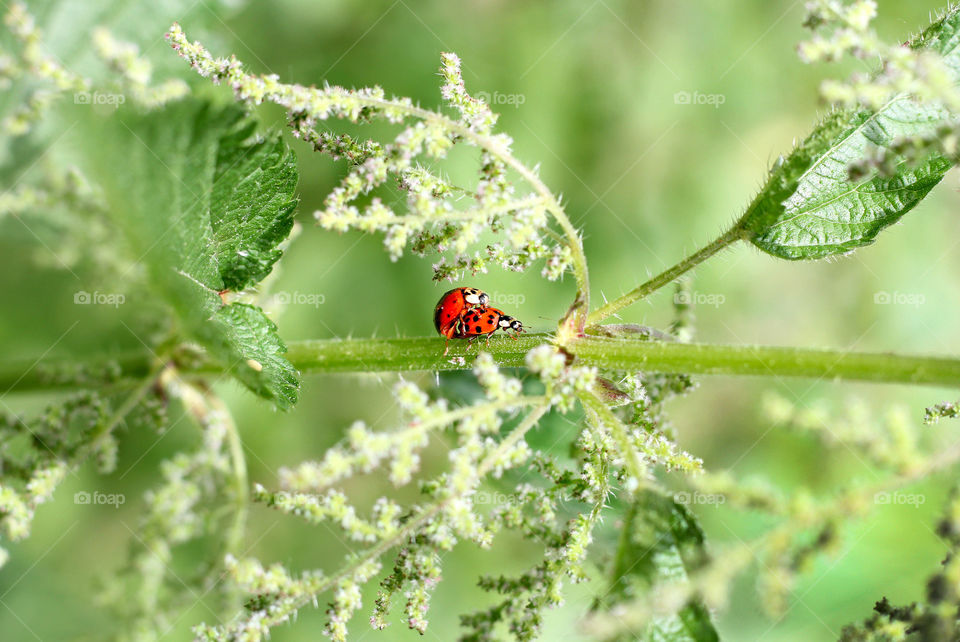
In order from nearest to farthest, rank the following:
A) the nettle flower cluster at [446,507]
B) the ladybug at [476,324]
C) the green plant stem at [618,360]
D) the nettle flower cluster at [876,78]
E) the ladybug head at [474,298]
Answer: the nettle flower cluster at [876,78] → the nettle flower cluster at [446,507] → the green plant stem at [618,360] → the ladybug at [476,324] → the ladybug head at [474,298]

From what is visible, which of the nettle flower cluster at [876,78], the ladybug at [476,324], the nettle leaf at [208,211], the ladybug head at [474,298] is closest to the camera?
the nettle leaf at [208,211]

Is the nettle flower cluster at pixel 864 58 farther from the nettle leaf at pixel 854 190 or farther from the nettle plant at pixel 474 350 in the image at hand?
the nettle leaf at pixel 854 190

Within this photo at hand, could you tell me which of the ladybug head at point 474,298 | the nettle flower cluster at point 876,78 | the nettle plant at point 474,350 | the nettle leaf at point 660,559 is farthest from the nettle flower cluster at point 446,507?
the nettle flower cluster at point 876,78

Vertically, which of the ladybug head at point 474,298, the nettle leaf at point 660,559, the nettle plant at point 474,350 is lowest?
the nettle leaf at point 660,559

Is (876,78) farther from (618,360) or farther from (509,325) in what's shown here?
(509,325)

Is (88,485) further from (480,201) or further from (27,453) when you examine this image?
(480,201)

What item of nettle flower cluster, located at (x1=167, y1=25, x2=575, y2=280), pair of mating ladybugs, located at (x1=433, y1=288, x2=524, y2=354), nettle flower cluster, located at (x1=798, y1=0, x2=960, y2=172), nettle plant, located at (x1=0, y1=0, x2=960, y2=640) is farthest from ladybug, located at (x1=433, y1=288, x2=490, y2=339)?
nettle flower cluster, located at (x1=798, y1=0, x2=960, y2=172)

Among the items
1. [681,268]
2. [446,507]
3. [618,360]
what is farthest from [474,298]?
[446,507]

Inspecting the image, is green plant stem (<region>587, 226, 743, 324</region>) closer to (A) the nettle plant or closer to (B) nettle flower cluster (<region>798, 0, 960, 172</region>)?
(A) the nettle plant
